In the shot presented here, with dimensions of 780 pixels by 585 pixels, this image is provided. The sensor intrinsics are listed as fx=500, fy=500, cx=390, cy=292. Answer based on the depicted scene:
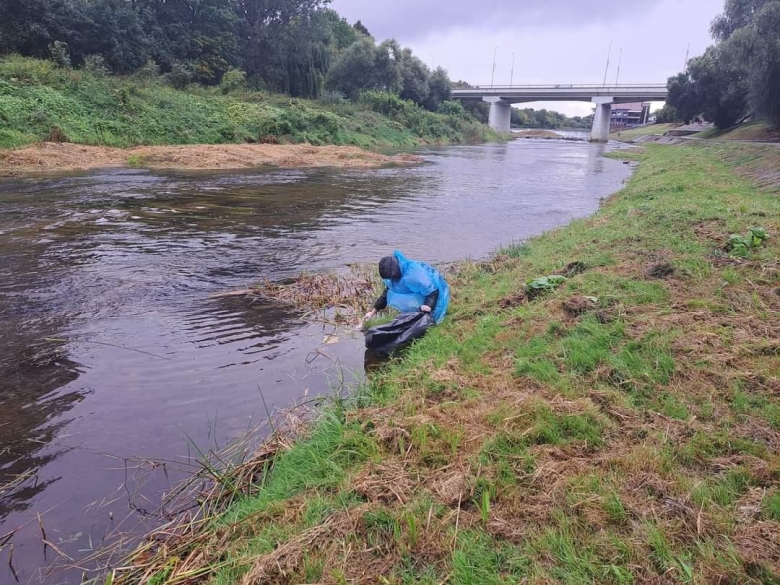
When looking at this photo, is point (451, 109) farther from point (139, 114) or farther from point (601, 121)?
point (139, 114)

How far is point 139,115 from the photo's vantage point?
90.0 ft

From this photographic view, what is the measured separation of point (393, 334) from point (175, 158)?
69.9 ft

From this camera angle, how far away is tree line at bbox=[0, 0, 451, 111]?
31.2 m

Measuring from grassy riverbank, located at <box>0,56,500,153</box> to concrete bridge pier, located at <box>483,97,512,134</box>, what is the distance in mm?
44543

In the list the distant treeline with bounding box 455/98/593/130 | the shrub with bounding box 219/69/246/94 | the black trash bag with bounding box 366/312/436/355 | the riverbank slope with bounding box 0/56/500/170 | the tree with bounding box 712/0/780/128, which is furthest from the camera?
the distant treeline with bounding box 455/98/593/130

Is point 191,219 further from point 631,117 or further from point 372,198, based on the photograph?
point 631,117

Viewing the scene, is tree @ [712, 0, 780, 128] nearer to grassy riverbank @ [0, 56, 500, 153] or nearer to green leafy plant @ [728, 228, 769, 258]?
green leafy plant @ [728, 228, 769, 258]

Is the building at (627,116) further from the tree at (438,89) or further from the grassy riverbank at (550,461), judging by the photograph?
the grassy riverbank at (550,461)

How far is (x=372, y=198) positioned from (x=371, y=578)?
633 inches

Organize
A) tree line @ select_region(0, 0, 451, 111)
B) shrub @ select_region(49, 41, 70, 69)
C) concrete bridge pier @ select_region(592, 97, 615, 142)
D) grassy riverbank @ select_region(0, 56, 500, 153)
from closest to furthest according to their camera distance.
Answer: grassy riverbank @ select_region(0, 56, 500, 153) → shrub @ select_region(49, 41, 70, 69) → tree line @ select_region(0, 0, 451, 111) → concrete bridge pier @ select_region(592, 97, 615, 142)

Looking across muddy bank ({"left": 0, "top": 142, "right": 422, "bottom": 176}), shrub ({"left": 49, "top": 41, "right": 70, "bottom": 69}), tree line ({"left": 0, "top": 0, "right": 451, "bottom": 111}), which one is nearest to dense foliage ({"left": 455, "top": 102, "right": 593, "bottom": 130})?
tree line ({"left": 0, "top": 0, "right": 451, "bottom": 111})

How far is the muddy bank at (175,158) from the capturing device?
63.8 feet

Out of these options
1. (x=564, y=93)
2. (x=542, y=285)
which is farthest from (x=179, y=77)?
(x=564, y=93)

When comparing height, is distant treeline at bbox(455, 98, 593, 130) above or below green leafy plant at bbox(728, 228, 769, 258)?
above
